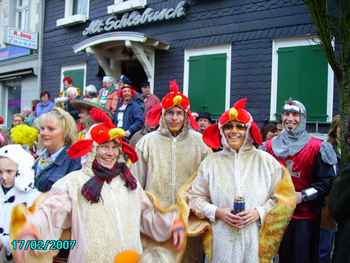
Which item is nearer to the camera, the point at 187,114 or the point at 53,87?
the point at 187,114

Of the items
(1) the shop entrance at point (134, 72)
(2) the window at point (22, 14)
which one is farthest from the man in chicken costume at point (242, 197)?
(2) the window at point (22, 14)

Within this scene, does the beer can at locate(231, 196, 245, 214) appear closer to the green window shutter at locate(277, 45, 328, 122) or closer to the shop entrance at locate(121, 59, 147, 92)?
the green window shutter at locate(277, 45, 328, 122)

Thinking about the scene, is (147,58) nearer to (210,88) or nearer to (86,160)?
(210,88)

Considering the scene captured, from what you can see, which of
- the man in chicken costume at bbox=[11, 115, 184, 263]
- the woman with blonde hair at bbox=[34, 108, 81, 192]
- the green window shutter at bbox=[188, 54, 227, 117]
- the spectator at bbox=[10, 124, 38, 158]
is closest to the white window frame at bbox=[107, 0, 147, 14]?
the green window shutter at bbox=[188, 54, 227, 117]

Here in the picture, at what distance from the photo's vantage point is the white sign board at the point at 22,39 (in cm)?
1359

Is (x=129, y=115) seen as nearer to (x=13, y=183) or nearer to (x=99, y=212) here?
(x=13, y=183)

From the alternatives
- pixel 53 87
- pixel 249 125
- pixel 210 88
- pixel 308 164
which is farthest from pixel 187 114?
pixel 53 87

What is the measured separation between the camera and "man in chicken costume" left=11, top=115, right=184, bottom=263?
2785mm

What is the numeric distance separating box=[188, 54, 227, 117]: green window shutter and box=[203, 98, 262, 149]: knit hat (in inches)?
207

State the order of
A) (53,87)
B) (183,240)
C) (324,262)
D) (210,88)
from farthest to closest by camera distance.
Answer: (53,87) → (210,88) → (324,262) → (183,240)

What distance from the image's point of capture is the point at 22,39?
1398 cm

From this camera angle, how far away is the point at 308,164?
3.90 m

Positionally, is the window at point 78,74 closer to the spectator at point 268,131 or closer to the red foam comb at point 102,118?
the spectator at point 268,131

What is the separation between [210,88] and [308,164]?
17.9 feet
